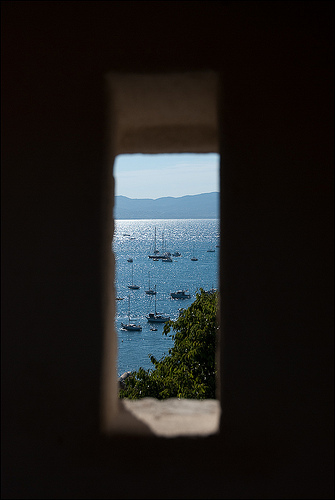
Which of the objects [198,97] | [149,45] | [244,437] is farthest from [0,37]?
[244,437]

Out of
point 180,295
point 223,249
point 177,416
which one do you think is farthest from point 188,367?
point 180,295

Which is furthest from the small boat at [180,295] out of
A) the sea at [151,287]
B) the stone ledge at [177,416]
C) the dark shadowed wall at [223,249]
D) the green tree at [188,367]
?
the dark shadowed wall at [223,249]

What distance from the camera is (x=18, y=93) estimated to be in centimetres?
176

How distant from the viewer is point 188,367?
13141 mm

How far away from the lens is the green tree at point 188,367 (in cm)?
1230

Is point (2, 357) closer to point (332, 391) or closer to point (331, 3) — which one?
point (332, 391)

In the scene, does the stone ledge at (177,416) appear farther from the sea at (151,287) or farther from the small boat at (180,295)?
the small boat at (180,295)

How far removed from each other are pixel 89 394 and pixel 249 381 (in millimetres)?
631

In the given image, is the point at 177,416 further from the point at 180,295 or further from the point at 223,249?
the point at 180,295

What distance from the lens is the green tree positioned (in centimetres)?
1230

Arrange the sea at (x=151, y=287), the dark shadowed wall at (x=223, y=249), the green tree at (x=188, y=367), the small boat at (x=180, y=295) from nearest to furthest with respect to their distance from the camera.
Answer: the dark shadowed wall at (x=223, y=249)
the green tree at (x=188, y=367)
the sea at (x=151, y=287)
the small boat at (x=180, y=295)

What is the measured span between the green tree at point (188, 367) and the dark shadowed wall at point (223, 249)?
10.2m

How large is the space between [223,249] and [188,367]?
39.3 ft

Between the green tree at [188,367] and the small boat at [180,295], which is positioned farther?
the small boat at [180,295]
